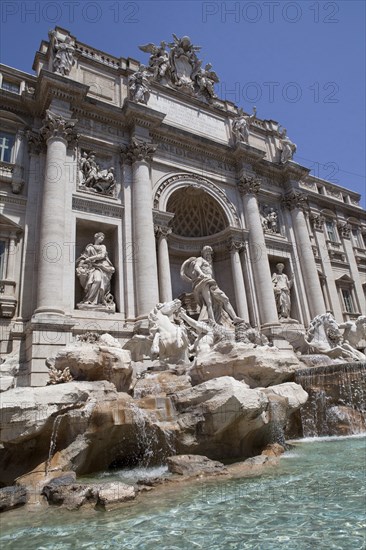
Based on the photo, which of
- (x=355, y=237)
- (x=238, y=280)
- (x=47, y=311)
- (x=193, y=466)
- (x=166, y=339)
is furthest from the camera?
(x=355, y=237)

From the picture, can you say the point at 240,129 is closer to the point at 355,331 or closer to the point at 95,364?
the point at 355,331

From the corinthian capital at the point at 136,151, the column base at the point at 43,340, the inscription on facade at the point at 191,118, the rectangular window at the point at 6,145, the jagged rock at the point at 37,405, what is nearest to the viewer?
the jagged rock at the point at 37,405

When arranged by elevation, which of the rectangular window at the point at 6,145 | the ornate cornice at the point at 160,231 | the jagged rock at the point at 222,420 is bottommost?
the jagged rock at the point at 222,420

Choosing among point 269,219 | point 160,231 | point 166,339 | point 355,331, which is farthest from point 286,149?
point 166,339

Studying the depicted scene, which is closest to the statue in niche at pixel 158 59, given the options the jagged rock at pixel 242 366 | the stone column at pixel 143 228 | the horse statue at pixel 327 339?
the stone column at pixel 143 228

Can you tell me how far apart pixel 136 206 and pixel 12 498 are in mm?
12486

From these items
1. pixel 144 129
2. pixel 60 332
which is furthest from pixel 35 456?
pixel 144 129

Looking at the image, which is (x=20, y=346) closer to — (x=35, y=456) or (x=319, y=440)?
(x=35, y=456)

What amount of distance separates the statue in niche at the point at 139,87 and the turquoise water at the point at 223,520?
16677 millimetres

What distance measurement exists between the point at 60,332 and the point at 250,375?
20.5 ft

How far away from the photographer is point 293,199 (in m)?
22.3

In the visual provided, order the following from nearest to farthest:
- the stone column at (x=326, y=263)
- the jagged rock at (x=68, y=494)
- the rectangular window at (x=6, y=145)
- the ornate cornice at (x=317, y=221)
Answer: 1. the jagged rock at (x=68, y=494)
2. the rectangular window at (x=6, y=145)
3. the stone column at (x=326, y=263)
4. the ornate cornice at (x=317, y=221)

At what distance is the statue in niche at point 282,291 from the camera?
1986 cm

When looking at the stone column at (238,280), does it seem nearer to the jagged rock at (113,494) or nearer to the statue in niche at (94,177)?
the statue in niche at (94,177)
